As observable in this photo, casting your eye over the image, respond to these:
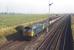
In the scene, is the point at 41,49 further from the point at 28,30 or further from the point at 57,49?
the point at 28,30

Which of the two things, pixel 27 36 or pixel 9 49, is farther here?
pixel 27 36

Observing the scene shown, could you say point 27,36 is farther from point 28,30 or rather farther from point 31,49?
point 31,49

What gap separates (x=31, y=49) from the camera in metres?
23.0

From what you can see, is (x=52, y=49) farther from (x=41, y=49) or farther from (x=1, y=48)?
(x=1, y=48)

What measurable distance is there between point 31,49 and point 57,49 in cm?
344

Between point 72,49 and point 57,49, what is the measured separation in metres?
1.98

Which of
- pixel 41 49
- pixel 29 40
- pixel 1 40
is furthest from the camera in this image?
pixel 29 40

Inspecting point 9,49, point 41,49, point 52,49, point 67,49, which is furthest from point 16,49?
point 67,49

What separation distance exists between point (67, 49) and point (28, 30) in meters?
→ 9.22

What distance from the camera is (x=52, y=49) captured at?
23.3m

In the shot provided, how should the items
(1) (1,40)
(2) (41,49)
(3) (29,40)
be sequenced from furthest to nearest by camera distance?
(3) (29,40) < (1) (1,40) < (2) (41,49)

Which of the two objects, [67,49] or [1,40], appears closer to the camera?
[67,49]

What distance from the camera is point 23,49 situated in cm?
2308

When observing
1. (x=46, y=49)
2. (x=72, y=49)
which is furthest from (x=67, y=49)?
(x=46, y=49)
